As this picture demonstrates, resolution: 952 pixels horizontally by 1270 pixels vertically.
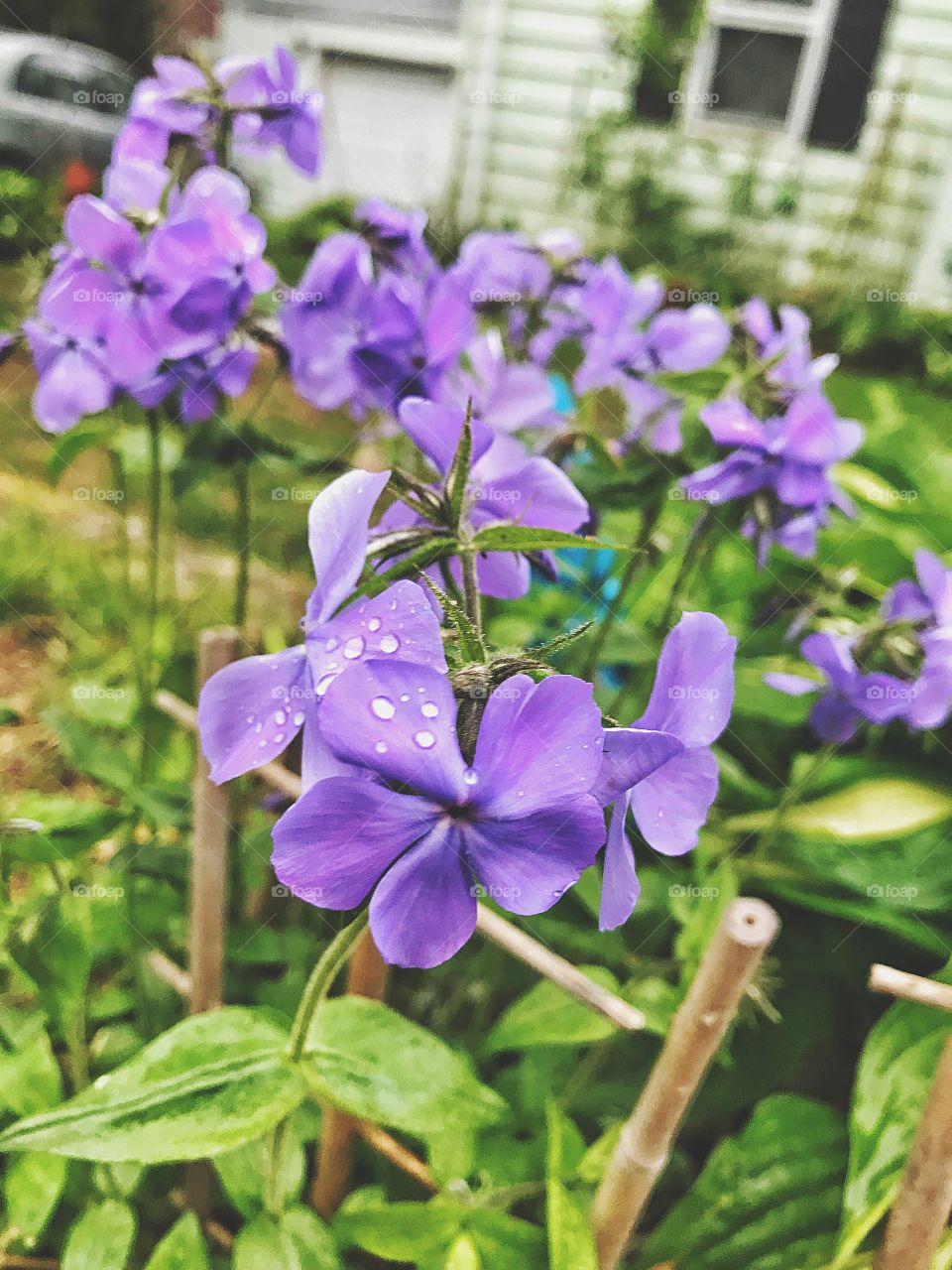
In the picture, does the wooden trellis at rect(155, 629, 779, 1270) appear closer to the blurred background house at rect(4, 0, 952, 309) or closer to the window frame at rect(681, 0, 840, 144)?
the blurred background house at rect(4, 0, 952, 309)

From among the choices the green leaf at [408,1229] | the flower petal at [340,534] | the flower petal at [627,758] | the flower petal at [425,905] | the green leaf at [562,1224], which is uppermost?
the flower petal at [340,534]

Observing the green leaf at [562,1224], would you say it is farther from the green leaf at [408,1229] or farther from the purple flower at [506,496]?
the purple flower at [506,496]

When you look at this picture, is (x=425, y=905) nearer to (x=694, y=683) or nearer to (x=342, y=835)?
(x=342, y=835)

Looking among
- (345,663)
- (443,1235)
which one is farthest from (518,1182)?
(345,663)

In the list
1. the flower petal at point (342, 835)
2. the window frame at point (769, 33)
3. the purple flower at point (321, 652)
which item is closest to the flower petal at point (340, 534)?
the purple flower at point (321, 652)

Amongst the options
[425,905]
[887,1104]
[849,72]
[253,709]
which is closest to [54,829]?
[253,709]

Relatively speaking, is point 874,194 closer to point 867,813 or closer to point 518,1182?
point 867,813
